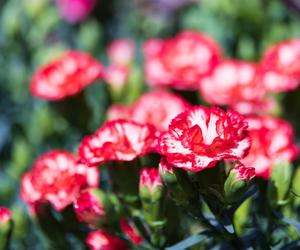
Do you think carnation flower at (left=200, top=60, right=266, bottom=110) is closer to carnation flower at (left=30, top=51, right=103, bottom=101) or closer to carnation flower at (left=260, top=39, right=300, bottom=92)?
carnation flower at (left=260, top=39, right=300, bottom=92)

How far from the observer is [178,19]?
2117mm

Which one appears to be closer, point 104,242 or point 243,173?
point 243,173

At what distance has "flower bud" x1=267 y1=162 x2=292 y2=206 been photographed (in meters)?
0.87

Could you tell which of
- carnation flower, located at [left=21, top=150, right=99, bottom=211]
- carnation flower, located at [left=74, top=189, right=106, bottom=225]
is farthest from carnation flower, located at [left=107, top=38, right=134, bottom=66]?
carnation flower, located at [left=74, top=189, right=106, bottom=225]

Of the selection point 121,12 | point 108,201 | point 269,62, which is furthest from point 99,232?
point 121,12

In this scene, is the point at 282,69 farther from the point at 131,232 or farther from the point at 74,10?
the point at 74,10

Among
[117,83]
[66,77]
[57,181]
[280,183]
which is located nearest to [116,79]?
[117,83]

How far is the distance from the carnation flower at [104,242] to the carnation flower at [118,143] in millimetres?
104

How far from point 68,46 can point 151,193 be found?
3.84 ft

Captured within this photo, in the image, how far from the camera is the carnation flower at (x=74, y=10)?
2074 millimetres

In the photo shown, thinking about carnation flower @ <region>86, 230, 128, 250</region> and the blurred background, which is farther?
the blurred background

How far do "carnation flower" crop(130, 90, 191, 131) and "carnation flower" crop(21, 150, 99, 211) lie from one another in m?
0.14

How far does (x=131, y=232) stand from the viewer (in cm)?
Answer: 92

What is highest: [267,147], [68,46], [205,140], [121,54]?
[205,140]
